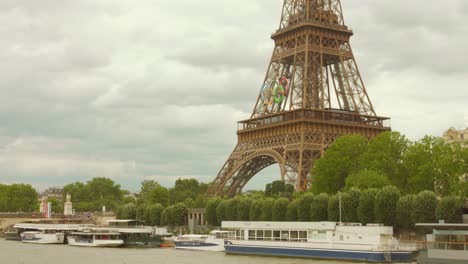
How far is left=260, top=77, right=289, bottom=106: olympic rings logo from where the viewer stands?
343 feet

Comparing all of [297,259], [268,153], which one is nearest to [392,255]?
[297,259]

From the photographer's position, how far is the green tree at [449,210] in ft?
214

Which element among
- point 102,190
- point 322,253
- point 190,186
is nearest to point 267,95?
point 322,253

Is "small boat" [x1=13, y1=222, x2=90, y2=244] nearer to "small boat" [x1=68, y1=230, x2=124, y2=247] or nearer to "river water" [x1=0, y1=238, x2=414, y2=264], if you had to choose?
"small boat" [x1=68, y1=230, x2=124, y2=247]

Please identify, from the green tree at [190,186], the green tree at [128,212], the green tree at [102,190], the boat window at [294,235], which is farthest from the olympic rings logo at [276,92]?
the green tree at [102,190]

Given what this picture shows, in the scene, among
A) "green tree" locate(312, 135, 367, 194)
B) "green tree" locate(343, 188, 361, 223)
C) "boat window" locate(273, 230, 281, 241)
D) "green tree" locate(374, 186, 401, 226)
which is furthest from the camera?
"green tree" locate(312, 135, 367, 194)

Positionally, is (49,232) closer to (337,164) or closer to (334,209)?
(337,164)

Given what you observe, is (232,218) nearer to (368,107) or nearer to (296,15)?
(368,107)

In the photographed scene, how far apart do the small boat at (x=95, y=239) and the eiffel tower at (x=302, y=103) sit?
71.0 feet

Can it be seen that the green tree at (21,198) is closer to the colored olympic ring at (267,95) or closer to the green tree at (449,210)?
the colored olympic ring at (267,95)

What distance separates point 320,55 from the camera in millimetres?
102625

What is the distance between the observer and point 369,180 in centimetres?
7594

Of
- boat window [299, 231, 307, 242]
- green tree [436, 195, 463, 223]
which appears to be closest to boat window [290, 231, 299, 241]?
boat window [299, 231, 307, 242]

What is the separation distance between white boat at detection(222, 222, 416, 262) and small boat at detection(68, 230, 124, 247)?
60.0ft
